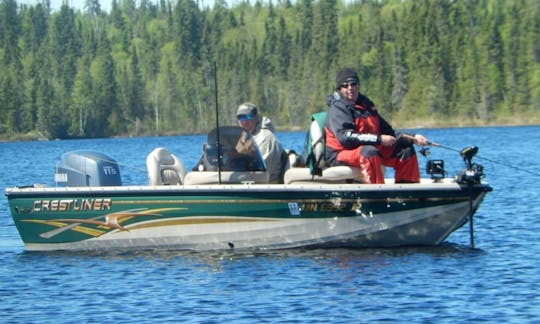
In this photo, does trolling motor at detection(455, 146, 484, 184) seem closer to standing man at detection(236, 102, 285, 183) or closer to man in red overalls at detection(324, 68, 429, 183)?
man in red overalls at detection(324, 68, 429, 183)

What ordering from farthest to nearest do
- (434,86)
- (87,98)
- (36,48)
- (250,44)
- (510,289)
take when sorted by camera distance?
1. (36,48)
2. (250,44)
3. (87,98)
4. (434,86)
5. (510,289)

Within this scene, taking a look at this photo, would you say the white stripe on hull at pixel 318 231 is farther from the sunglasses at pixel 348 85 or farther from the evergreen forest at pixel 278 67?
the evergreen forest at pixel 278 67

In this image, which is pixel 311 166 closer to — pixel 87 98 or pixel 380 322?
pixel 380 322

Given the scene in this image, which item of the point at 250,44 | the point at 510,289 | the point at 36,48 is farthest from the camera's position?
the point at 36,48

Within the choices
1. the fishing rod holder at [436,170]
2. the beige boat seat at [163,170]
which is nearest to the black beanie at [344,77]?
the fishing rod holder at [436,170]

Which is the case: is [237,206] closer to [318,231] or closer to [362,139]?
[318,231]

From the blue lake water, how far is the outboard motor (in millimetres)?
873

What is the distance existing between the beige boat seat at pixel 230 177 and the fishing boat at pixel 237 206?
12 mm

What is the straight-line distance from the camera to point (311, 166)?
13594 millimetres

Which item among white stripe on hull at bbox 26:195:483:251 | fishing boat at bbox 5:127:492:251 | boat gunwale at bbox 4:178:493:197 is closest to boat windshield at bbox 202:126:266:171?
fishing boat at bbox 5:127:492:251

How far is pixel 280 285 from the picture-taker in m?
12.0

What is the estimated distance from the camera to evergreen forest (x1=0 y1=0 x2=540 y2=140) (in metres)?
116

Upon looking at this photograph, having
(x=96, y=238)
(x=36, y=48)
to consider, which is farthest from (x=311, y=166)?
(x=36, y=48)

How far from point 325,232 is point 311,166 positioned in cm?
76
